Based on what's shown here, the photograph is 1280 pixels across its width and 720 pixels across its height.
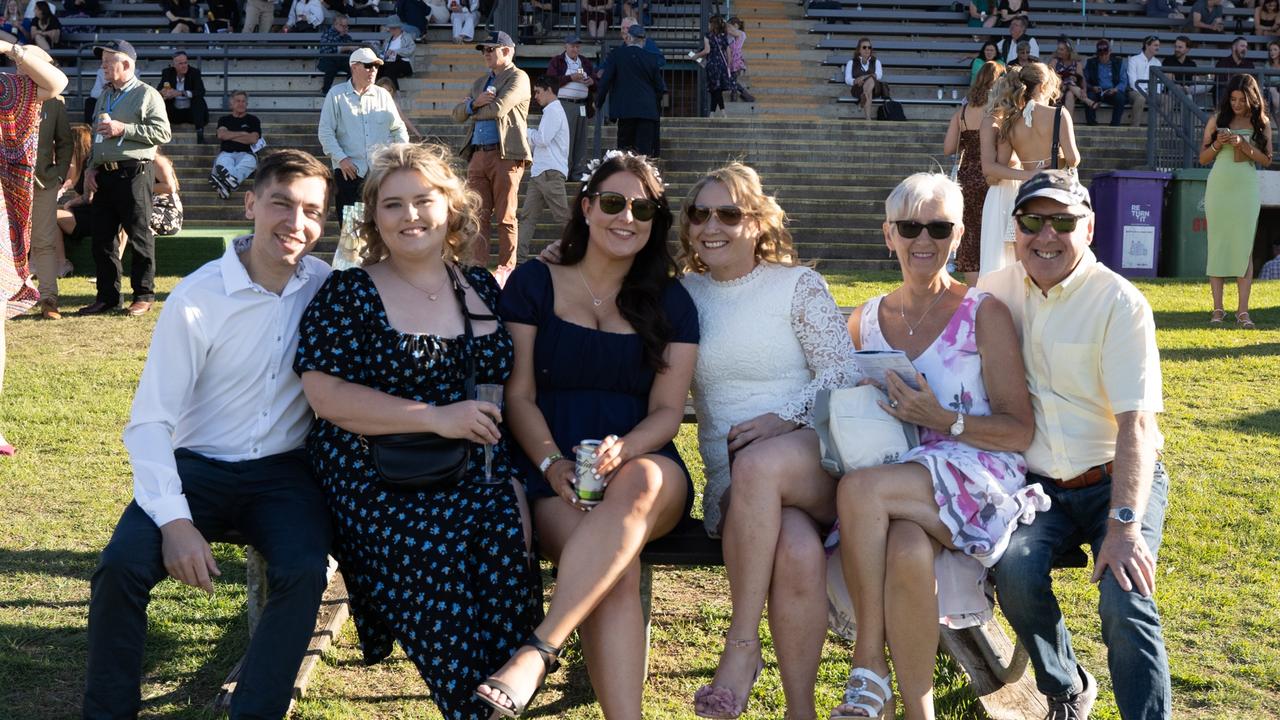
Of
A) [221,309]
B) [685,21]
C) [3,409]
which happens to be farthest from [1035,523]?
[685,21]

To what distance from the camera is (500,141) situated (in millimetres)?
12016

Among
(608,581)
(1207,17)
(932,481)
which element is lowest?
(608,581)

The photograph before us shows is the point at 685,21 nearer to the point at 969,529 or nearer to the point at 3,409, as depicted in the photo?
the point at 3,409

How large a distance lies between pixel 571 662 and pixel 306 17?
19999 millimetres

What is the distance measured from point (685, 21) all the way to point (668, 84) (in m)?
1.92

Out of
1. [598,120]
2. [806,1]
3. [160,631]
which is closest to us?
[160,631]

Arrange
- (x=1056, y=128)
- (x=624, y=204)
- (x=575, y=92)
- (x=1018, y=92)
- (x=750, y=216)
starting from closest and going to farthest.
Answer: (x=624, y=204), (x=750, y=216), (x=1056, y=128), (x=1018, y=92), (x=575, y=92)

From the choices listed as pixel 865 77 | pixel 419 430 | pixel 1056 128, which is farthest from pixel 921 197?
pixel 865 77

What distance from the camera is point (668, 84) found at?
20953 millimetres

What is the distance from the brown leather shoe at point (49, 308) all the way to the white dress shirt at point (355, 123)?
259 cm

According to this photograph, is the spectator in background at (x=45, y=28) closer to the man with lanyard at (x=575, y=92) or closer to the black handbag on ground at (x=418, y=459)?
the man with lanyard at (x=575, y=92)

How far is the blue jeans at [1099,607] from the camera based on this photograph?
329 centimetres

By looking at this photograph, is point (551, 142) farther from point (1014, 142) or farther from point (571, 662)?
point (571, 662)

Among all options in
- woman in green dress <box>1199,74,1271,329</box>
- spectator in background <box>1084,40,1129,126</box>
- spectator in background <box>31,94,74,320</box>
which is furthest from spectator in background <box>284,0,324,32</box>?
woman in green dress <box>1199,74,1271,329</box>
